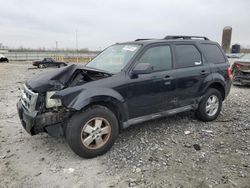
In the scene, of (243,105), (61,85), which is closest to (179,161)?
(61,85)

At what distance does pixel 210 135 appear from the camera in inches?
192

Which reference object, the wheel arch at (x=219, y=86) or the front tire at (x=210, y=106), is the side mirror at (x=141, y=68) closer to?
the front tire at (x=210, y=106)

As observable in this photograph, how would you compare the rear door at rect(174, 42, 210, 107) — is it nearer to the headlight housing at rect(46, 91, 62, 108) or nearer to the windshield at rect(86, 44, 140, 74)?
the windshield at rect(86, 44, 140, 74)

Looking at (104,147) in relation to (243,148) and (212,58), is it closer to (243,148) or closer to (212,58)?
(243,148)

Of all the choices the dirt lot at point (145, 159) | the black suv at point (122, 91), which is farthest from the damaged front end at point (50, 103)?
the dirt lot at point (145, 159)

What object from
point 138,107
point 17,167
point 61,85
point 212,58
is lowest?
point 17,167

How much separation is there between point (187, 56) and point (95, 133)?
2.57 meters

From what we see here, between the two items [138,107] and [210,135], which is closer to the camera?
[138,107]

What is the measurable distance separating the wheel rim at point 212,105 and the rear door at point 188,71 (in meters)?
0.44

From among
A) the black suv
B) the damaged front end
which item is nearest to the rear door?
the black suv

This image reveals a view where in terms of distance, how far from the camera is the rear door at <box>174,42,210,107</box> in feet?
16.3

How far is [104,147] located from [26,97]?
151 centimetres

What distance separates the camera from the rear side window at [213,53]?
5.61 meters

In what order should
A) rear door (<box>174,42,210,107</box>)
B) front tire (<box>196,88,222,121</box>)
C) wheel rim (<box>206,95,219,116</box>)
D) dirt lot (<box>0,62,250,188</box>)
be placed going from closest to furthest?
dirt lot (<box>0,62,250,188</box>)
rear door (<box>174,42,210,107</box>)
front tire (<box>196,88,222,121</box>)
wheel rim (<box>206,95,219,116</box>)
